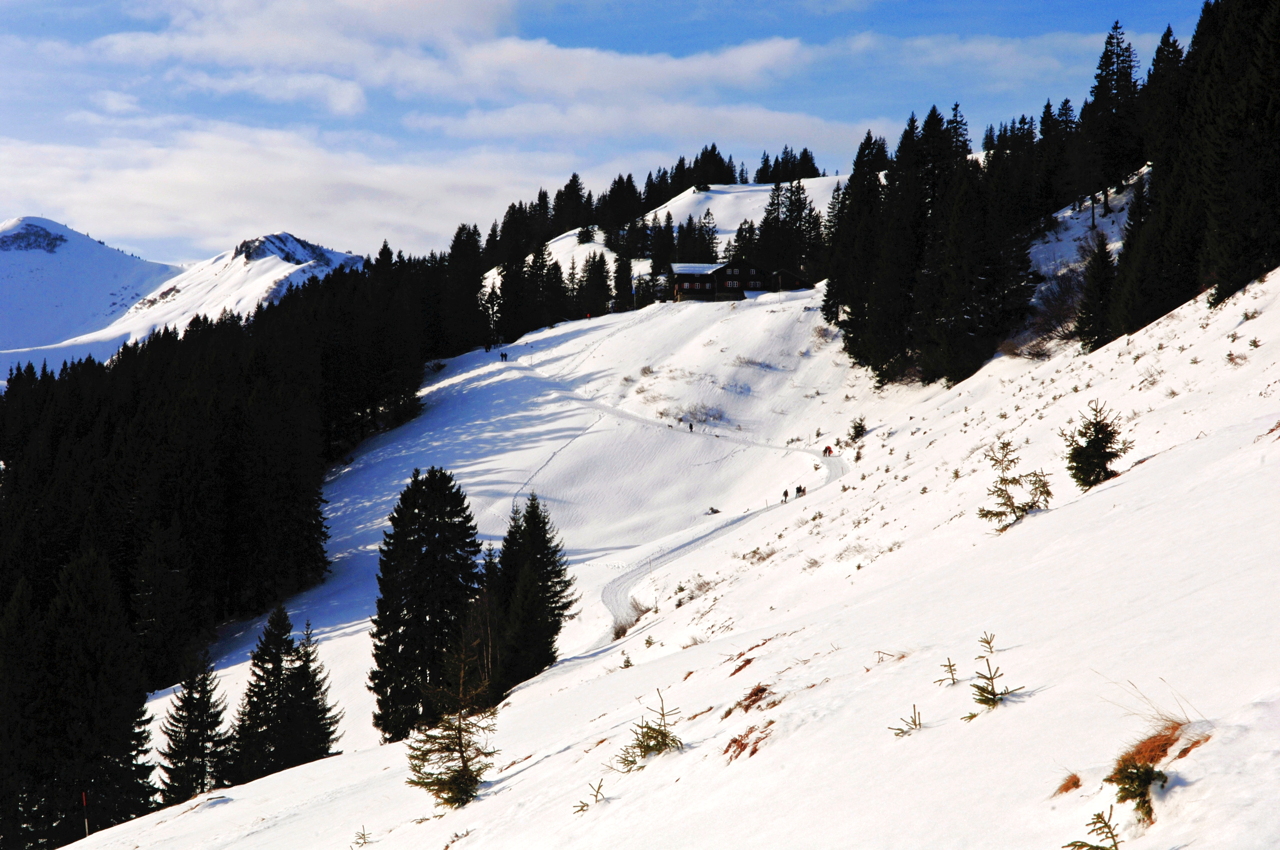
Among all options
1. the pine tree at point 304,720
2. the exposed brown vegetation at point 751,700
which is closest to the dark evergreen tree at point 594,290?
the pine tree at point 304,720

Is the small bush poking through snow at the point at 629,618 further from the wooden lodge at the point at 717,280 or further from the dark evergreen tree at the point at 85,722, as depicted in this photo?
the wooden lodge at the point at 717,280

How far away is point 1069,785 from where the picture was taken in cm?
372

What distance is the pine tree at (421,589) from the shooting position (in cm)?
2645

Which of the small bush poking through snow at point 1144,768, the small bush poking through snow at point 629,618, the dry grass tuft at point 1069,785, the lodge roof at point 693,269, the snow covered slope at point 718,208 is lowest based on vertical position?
the small bush poking through snow at point 629,618

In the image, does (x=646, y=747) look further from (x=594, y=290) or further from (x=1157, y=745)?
(x=594, y=290)

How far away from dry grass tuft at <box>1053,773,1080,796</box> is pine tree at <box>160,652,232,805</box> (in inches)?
1119

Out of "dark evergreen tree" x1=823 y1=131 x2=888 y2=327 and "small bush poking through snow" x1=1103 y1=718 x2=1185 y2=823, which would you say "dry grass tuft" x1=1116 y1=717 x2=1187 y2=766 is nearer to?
"small bush poking through snow" x1=1103 y1=718 x2=1185 y2=823

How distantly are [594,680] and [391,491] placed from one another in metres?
39.1

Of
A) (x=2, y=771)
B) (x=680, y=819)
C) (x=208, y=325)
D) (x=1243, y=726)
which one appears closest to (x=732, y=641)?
(x=680, y=819)

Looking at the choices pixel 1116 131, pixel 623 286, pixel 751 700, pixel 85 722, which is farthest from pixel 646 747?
pixel 623 286

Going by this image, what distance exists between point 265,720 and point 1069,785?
26.9m

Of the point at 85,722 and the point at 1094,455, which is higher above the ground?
the point at 1094,455

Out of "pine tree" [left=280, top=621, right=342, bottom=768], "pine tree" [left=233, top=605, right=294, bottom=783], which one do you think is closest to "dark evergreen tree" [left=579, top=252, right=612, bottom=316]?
"pine tree" [left=233, top=605, right=294, bottom=783]

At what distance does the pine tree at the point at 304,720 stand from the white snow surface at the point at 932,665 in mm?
2549
